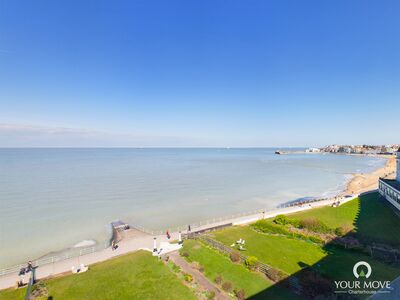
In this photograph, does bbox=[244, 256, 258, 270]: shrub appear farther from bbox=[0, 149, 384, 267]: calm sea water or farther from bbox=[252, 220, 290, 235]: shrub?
bbox=[0, 149, 384, 267]: calm sea water

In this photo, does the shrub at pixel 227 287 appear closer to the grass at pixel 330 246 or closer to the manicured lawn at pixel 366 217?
the grass at pixel 330 246

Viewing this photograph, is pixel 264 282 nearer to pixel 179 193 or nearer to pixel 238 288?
pixel 238 288

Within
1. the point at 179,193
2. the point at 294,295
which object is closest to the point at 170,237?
the point at 294,295

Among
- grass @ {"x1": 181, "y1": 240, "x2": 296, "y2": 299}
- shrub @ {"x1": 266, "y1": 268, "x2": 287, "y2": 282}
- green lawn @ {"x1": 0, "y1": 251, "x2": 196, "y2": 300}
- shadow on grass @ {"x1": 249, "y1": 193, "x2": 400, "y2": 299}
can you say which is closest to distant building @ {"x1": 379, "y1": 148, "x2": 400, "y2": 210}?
shadow on grass @ {"x1": 249, "y1": 193, "x2": 400, "y2": 299}

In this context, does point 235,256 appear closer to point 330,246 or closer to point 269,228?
point 269,228

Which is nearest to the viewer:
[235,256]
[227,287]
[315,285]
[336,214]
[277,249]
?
[315,285]

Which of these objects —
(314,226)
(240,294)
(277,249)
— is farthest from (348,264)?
(240,294)
